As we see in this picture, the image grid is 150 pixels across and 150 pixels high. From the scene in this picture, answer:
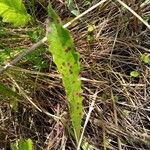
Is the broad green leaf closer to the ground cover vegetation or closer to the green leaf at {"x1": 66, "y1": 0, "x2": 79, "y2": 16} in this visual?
the ground cover vegetation

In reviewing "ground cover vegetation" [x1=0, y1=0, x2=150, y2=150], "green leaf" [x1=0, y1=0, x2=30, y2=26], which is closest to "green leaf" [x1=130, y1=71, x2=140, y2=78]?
"ground cover vegetation" [x1=0, y1=0, x2=150, y2=150]

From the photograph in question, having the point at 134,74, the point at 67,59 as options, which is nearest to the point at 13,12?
the point at 67,59

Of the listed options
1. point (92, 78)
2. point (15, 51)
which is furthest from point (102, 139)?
point (15, 51)

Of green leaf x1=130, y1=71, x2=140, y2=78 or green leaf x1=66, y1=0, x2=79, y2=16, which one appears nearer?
green leaf x1=130, y1=71, x2=140, y2=78

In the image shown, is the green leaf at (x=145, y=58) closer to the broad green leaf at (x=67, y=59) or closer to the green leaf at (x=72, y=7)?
the green leaf at (x=72, y=7)

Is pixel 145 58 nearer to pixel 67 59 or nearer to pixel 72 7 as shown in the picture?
pixel 72 7

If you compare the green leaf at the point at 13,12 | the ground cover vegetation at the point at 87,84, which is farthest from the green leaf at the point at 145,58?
the green leaf at the point at 13,12
